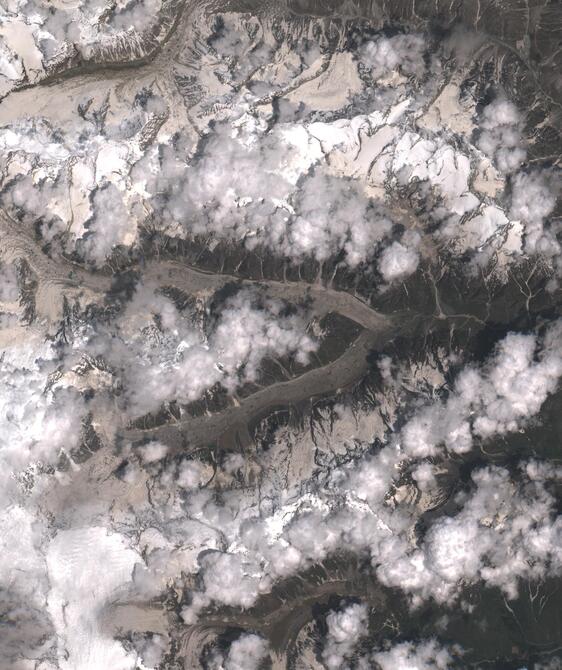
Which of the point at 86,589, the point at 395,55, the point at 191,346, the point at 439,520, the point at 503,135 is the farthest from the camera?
the point at 86,589

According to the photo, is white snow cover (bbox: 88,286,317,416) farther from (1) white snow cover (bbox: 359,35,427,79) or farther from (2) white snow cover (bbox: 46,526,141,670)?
(1) white snow cover (bbox: 359,35,427,79)

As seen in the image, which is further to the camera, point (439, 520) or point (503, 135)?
point (503, 135)

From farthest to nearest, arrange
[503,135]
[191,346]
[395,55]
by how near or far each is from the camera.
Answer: [191,346] < [395,55] < [503,135]

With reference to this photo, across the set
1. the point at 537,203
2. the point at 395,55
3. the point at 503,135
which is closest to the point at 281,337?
the point at 537,203

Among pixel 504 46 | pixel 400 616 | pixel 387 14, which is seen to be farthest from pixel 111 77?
pixel 400 616

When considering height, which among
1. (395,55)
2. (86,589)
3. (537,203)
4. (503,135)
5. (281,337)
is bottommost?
(86,589)

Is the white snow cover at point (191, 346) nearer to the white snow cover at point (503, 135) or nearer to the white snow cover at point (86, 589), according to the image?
the white snow cover at point (86, 589)

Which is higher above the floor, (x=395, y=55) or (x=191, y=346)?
(x=395, y=55)

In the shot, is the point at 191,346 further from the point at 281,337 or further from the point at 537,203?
the point at 537,203

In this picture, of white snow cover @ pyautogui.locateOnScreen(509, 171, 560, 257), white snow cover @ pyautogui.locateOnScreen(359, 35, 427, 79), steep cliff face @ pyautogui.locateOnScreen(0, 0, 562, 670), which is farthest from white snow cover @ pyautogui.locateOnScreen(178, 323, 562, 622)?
white snow cover @ pyautogui.locateOnScreen(359, 35, 427, 79)
